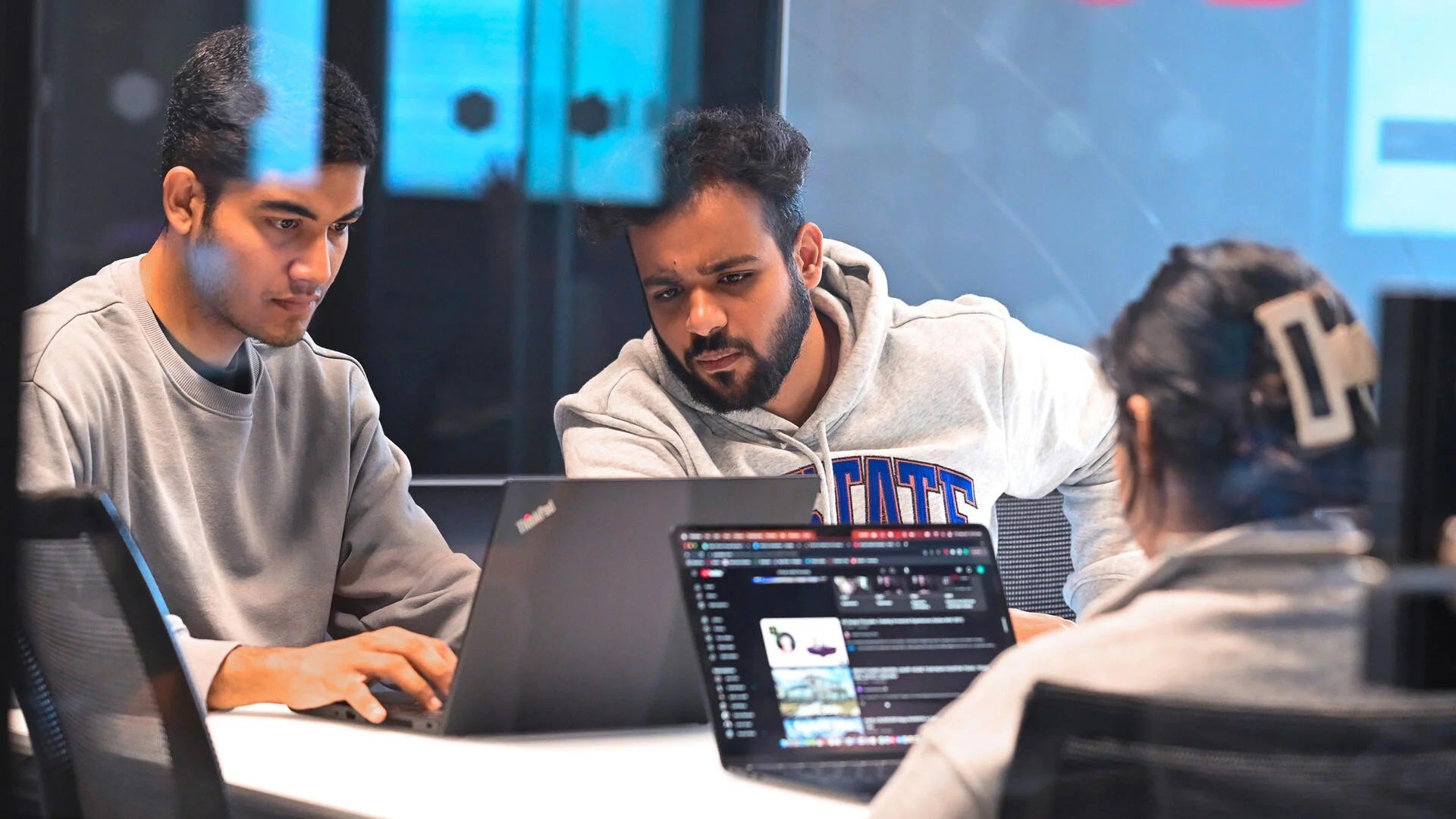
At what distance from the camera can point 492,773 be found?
44.4 inches

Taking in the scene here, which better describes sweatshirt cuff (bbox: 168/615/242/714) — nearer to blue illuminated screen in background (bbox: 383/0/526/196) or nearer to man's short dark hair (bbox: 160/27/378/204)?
man's short dark hair (bbox: 160/27/378/204)

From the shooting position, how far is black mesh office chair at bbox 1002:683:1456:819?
0.66 m

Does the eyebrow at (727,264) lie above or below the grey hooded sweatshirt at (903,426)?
above

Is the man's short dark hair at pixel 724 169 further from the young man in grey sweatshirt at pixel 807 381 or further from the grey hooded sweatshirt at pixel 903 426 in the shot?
the grey hooded sweatshirt at pixel 903 426

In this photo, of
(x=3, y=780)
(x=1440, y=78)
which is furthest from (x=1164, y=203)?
(x=3, y=780)

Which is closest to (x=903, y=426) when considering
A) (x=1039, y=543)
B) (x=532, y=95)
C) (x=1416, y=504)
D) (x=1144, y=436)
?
(x=1039, y=543)

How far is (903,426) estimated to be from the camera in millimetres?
1829

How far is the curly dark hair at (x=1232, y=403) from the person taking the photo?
2.68 feet

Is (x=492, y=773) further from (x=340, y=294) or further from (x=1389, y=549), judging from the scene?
(x=340, y=294)

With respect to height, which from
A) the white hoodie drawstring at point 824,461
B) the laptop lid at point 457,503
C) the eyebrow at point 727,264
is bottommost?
the laptop lid at point 457,503

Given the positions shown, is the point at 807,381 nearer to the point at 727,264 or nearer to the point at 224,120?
the point at 727,264

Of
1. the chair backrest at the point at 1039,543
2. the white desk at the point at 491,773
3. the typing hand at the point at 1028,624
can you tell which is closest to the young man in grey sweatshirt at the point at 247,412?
the white desk at the point at 491,773

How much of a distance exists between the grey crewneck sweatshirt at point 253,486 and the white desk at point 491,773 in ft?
0.37

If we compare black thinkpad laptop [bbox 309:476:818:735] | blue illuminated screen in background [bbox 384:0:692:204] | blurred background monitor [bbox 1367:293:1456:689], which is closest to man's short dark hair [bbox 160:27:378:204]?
blue illuminated screen in background [bbox 384:0:692:204]
